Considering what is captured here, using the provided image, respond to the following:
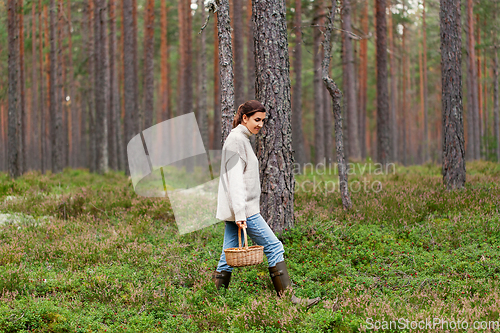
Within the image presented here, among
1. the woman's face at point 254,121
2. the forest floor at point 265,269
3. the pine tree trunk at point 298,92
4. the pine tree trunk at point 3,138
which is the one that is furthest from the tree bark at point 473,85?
the pine tree trunk at point 3,138

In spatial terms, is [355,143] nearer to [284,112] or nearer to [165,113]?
[165,113]

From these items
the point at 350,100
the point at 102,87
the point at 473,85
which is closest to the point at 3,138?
the point at 102,87

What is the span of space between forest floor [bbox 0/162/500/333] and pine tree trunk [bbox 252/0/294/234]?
0.62m

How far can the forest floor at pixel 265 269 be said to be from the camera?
157 inches

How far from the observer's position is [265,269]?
18.1ft

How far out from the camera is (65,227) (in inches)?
299

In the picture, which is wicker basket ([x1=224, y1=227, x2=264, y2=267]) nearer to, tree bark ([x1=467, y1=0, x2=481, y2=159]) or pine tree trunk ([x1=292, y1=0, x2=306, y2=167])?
pine tree trunk ([x1=292, y1=0, x2=306, y2=167])

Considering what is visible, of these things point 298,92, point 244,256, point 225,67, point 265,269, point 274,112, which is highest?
point 298,92

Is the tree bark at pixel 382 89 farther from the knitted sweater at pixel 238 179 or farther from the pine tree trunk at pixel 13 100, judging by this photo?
the pine tree trunk at pixel 13 100

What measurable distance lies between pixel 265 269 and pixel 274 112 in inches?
98.5

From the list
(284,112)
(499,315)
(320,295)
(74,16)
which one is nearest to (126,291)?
(320,295)

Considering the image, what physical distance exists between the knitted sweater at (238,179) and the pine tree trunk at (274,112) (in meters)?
1.72

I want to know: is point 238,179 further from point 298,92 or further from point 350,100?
point 350,100

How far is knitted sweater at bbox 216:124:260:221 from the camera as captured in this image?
431cm
